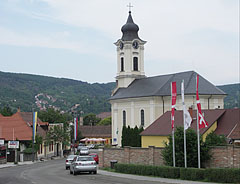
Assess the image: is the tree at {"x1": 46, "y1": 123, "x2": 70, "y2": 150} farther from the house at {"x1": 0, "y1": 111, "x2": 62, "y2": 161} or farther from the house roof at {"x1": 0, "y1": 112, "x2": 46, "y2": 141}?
the house roof at {"x1": 0, "y1": 112, "x2": 46, "y2": 141}

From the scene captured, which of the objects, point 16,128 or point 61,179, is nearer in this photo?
point 61,179

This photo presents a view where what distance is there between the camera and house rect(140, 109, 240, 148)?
118 ft

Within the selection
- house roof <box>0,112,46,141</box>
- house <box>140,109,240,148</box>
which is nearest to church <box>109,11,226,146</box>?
house roof <box>0,112,46,141</box>

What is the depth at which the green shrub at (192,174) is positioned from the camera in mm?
22375

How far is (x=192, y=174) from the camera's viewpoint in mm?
22688

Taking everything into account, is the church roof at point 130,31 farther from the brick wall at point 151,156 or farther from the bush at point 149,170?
the bush at point 149,170

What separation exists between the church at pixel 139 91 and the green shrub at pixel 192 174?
114 ft

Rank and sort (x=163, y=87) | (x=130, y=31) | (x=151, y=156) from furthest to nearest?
(x=130, y=31), (x=163, y=87), (x=151, y=156)

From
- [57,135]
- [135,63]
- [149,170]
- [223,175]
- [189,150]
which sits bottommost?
[149,170]

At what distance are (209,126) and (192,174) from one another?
574 inches

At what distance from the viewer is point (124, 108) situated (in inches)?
2717

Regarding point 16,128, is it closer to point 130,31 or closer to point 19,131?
point 19,131

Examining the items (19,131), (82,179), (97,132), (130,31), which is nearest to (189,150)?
(82,179)

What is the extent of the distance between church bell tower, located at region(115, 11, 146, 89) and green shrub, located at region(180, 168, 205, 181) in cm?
4961
